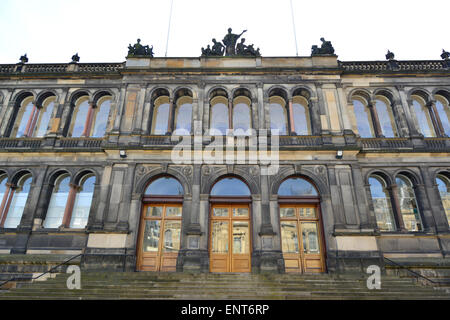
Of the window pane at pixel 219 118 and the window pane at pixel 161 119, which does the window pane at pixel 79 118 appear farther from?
the window pane at pixel 219 118

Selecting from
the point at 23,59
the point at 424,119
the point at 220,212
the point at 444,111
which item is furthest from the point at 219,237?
the point at 23,59

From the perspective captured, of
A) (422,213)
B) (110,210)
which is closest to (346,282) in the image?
(422,213)

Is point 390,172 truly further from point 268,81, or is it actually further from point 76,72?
point 76,72


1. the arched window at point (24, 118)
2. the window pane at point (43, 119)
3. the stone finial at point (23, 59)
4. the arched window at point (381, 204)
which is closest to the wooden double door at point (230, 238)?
the arched window at point (381, 204)

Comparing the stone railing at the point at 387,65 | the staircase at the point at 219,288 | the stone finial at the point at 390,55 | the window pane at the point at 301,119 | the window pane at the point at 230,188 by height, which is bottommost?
the staircase at the point at 219,288

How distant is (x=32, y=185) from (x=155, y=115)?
25.4ft

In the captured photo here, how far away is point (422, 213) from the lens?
14.1 m

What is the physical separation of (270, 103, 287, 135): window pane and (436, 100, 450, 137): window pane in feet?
31.8

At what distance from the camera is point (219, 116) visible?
16.7 meters

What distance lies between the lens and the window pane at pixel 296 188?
46.3 ft

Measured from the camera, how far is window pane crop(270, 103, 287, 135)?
53.4 ft

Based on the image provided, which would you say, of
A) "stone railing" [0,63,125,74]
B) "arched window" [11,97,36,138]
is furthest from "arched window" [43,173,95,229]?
"stone railing" [0,63,125,74]

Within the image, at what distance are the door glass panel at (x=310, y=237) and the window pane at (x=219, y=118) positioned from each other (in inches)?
272

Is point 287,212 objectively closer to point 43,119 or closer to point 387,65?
point 387,65
